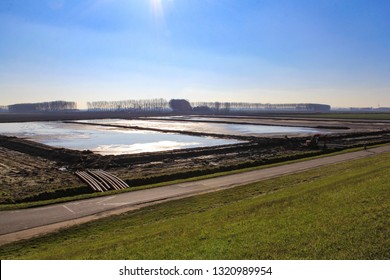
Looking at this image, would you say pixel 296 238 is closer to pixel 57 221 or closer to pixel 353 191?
pixel 353 191

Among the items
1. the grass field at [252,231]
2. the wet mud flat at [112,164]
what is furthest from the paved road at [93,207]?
the wet mud flat at [112,164]

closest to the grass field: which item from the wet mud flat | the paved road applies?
the paved road

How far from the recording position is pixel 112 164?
101 ft

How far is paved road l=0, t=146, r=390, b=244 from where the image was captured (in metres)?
14.4

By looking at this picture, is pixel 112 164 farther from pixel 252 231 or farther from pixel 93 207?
pixel 252 231

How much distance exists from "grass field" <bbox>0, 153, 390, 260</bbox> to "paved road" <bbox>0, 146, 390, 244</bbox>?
123cm

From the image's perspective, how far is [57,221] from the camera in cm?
1532

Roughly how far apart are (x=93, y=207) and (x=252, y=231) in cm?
1031

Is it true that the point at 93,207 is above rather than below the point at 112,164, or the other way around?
below

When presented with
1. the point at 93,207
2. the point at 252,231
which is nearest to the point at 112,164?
the point at 93,207

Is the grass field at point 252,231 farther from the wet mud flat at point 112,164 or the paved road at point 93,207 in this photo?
the wet mud flat at point 112,164

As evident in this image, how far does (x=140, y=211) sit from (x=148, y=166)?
13846 millimetres
